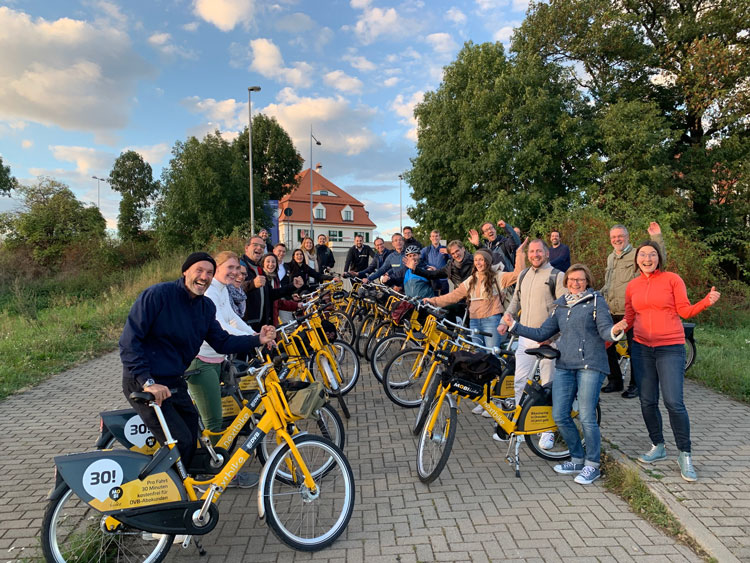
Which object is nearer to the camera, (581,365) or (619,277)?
(581,365)

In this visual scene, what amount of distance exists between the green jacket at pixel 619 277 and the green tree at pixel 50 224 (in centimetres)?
2532

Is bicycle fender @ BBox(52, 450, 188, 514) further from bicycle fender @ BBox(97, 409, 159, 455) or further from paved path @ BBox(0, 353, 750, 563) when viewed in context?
paved path @ BBox(0, 353, 750, 563)

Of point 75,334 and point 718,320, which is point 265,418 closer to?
point 75,334

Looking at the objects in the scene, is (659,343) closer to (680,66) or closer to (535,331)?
(535,331)

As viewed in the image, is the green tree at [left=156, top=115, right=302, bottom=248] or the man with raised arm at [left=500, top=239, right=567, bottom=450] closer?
the man with raised arm at [left=500, top=239, right=567, bottom=450]

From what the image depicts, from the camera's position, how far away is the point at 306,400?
305 centimetres

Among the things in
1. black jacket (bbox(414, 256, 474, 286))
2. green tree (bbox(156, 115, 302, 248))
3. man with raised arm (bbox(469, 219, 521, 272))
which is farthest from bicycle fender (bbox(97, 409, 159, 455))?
green tree (bbox(156, 115, 302, 248))

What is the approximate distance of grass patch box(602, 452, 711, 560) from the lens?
10.00 feet

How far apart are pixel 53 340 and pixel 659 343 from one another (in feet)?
33.9

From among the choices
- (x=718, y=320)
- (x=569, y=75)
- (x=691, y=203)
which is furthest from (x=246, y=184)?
(x=718, y=320)

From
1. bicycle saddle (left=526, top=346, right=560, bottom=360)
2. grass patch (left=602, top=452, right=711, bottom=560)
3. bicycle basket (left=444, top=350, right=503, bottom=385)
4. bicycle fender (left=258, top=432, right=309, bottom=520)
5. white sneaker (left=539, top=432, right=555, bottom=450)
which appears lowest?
grass patch (left=602, top=452, right=711, bottom=560)

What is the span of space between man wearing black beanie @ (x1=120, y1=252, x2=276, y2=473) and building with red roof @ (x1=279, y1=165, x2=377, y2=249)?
54.4 m

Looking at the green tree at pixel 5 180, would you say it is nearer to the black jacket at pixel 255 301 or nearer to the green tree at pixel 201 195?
the green tree at pixel 201 195

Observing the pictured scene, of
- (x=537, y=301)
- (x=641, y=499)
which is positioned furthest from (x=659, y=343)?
(x=641, y=499)
